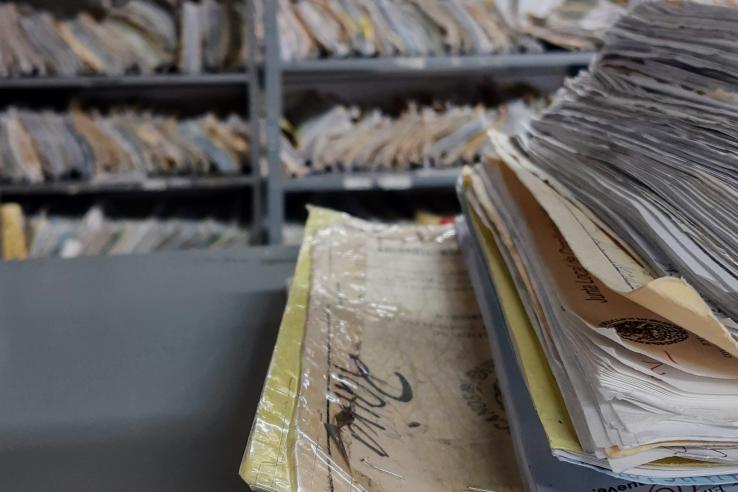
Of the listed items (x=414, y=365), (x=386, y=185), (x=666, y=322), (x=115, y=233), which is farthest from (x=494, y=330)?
(x=115, y=233)

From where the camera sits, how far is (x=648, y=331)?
36 centimetres

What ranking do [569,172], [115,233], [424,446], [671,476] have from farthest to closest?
[115,233], [569,172], [424,446], [671,476]

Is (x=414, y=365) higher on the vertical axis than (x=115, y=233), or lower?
higher

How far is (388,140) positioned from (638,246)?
1.56 m

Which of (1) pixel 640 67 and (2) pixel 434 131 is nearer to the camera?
(1) pixel 640 67

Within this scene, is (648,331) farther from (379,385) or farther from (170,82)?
(170,82)

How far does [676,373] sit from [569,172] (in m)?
0.24

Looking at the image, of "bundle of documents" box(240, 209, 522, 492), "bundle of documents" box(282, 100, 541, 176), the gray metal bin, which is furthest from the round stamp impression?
"bundle of documents" box(282, 100, 541, 176)

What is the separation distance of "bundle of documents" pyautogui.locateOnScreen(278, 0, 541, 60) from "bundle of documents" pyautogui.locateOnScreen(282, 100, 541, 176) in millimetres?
172

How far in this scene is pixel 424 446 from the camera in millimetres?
428

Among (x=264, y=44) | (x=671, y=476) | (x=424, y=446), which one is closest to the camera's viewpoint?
(x=671, y=476)

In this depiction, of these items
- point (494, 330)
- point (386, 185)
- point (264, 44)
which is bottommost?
point (386, 185)

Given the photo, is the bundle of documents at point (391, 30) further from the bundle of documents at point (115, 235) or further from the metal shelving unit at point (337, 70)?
the bundle of documents at point (115, 235)

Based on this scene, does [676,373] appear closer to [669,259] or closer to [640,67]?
[669,259]
